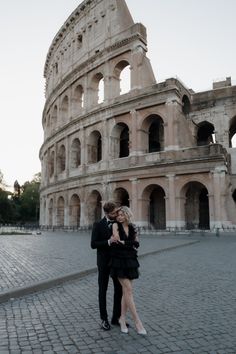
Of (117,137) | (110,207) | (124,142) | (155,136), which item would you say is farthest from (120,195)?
(110,207)

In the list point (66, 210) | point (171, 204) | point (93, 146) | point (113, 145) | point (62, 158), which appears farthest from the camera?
point (62, 158)

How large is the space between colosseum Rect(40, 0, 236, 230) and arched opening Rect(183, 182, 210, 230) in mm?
73

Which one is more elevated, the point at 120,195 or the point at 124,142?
the point at 124,142

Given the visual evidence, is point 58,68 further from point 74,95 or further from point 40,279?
point 40,279

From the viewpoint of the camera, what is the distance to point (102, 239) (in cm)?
425

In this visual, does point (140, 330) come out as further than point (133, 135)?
No

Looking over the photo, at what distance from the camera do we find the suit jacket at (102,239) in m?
4.24

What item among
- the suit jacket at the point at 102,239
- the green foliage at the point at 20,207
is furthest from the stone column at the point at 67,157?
the suit jacket at the point at 102,239

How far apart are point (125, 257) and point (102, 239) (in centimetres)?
42

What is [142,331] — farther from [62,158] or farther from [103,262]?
[62,158]

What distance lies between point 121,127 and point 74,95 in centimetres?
760

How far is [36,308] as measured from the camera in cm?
507

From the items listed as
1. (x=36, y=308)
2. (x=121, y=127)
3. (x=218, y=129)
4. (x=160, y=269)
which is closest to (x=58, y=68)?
(x=121, y=127)

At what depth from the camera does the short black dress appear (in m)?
3.96
